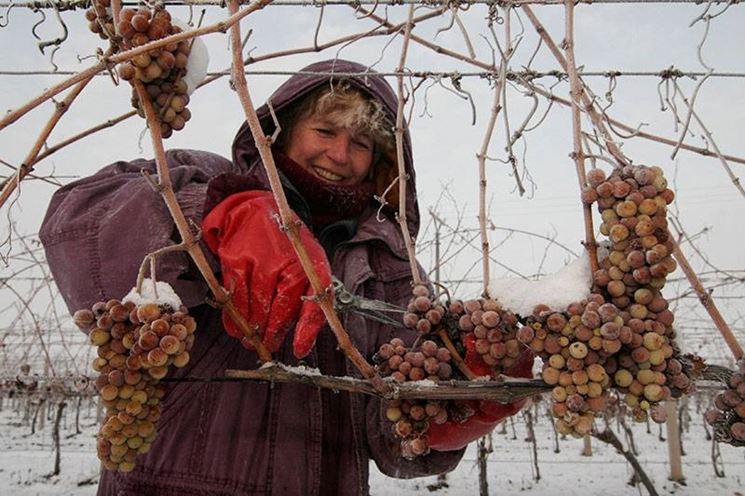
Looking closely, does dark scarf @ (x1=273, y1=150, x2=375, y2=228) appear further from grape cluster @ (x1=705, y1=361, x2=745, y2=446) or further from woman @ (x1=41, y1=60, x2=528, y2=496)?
grape cluster @ (x1=705, y1=361, x2=745, y2=446)

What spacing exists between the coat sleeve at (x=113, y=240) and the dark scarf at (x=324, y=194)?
1.30 feet

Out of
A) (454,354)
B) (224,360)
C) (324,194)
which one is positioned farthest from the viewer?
(324,194)

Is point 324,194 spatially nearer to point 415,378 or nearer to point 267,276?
point 267,276

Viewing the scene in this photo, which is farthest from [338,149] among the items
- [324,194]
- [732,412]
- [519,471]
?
[519,471]

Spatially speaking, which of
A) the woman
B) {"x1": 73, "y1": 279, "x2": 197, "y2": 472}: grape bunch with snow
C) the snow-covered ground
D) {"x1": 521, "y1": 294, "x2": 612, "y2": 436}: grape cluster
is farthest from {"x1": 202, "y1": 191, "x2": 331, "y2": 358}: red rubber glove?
the snow-covered ground

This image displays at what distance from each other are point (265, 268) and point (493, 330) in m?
0.44

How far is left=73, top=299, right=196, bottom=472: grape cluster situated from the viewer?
920mm

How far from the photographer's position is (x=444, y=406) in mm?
1077

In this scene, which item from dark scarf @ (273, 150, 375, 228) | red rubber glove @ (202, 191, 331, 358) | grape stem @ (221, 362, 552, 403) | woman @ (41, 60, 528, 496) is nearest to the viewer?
grape stem @ (221, 362, 552, 403)

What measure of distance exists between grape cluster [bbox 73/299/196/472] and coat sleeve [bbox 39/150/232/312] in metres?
0.20

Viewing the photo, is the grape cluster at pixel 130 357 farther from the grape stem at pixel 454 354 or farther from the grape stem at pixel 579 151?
the grape stem at pixel 579 151

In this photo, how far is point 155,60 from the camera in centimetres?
88

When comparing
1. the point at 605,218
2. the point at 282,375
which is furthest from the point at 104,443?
the point at 605,218

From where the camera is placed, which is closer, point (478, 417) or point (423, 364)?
point (423, 364)
